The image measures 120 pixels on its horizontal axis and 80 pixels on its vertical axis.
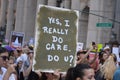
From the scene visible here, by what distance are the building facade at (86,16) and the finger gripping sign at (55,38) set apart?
2251 centimetres

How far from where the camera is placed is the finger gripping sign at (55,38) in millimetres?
6504

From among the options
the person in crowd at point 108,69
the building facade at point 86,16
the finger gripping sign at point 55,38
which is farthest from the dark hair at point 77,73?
the building facade at point 86,16

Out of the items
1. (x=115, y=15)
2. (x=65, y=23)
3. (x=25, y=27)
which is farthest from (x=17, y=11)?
(x=65, y=23)

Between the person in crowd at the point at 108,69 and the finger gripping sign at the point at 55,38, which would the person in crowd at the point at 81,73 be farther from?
the person in crowd at the point at 108,69

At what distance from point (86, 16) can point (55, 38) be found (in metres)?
34.7

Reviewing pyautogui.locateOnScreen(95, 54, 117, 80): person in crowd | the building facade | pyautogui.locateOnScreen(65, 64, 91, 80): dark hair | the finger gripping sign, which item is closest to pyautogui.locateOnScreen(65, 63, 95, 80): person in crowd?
pyautogui.locateOnScreen(65, 64, 91, 80): dark hair

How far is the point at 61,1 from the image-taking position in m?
43.7

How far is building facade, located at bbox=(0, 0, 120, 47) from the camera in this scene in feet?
118

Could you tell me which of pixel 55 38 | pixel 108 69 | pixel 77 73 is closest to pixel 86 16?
pixel 108 69

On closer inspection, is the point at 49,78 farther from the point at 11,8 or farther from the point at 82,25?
the point at 11,8

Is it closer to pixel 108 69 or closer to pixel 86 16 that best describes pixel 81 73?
pixel 108 69

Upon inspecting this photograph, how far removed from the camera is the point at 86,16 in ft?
135

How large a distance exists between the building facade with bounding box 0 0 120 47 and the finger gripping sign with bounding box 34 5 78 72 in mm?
22514

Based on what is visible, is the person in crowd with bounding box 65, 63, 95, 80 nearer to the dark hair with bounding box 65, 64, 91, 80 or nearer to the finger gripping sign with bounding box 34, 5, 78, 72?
the dark hair with bounding box 65, 64, 91, 80
